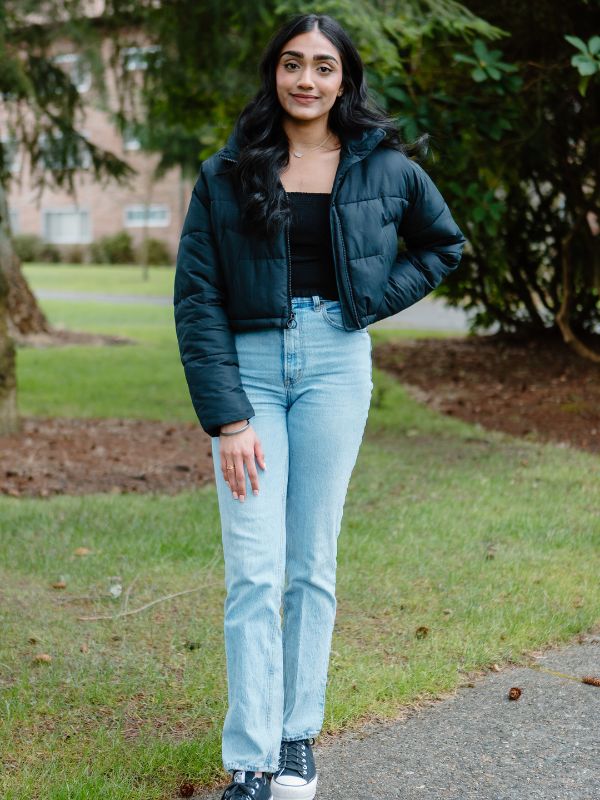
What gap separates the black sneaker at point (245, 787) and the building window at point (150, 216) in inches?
1584

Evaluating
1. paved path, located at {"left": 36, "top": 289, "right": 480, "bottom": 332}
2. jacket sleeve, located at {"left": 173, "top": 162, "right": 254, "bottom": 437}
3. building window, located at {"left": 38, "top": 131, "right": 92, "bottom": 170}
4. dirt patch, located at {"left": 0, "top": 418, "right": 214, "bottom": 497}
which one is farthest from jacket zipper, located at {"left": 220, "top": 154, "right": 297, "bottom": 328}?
paved path, located at {"left": 36, "top": 289, "right": 480, "bottom": 332}

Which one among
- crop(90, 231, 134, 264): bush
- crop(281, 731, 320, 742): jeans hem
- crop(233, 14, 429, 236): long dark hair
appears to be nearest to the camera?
crop(233, 14, 429, 236): long dark hair

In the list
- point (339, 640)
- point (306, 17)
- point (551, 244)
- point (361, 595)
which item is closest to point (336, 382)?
point (306, 17)

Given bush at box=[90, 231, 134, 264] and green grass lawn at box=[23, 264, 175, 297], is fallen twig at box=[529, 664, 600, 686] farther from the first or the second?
bush at box=[90, 231, 134, 264]

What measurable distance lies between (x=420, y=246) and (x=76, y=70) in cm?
704

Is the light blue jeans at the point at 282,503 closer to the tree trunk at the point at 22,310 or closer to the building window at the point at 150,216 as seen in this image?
the tree trunk at the point at 22,310

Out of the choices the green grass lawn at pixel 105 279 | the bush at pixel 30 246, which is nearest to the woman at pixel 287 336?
the green grass lawn at pixel 105 279

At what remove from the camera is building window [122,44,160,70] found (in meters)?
9.14

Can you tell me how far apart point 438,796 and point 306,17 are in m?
2.24

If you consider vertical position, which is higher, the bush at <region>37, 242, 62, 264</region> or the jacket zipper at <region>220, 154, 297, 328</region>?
the jacket zipper at <region>220, 154, 297, 328</region>

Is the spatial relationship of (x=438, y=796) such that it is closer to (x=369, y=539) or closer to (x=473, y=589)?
(x=473, y=589)

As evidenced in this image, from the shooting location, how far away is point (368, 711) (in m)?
3.64

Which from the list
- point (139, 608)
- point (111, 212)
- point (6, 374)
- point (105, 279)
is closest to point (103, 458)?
point (6, 374)

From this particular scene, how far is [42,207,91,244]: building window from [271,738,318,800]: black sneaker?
4484 cm
